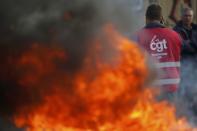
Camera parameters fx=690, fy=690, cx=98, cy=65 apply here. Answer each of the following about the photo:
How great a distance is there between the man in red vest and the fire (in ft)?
3.81

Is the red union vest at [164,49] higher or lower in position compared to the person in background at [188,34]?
lower

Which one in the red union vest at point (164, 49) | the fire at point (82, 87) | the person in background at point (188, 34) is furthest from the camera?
the person in background at point (188, 34)

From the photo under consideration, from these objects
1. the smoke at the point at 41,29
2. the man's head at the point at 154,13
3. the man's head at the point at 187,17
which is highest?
the man's head at the point at 187,17

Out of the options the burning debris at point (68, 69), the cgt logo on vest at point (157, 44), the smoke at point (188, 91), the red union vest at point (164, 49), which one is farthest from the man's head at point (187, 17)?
the burning debris at point (68, 69)

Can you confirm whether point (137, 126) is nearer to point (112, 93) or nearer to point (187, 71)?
point (112, 93)

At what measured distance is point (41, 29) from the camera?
7.18m

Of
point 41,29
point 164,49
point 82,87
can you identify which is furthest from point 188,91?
point 41,29

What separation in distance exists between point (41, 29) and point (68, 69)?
505mm

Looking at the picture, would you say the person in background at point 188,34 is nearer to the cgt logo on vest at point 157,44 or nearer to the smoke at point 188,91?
the smoke at point 188,91

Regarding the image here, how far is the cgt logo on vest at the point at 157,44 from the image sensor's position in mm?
8453

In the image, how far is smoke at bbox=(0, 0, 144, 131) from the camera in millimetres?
7156

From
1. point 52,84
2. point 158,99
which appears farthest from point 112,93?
point 158,99

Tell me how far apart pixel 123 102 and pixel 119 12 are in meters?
0.99

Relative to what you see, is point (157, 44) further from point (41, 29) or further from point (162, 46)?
point (41, 29)
